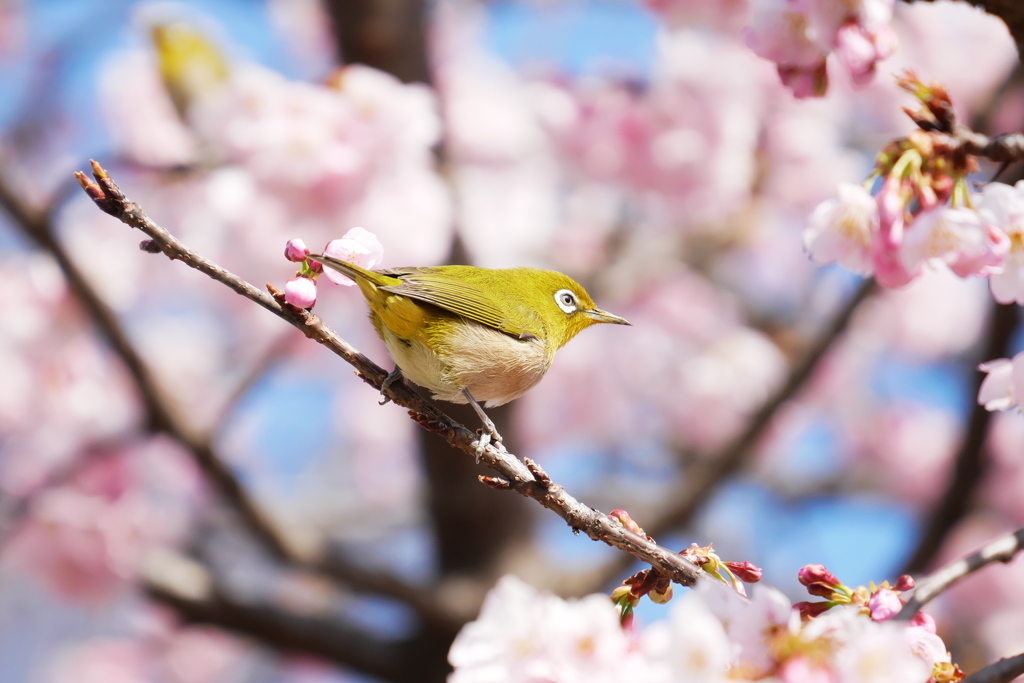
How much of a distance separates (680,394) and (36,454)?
4.31 m

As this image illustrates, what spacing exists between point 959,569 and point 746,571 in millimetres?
381

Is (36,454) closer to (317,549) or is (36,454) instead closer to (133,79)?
(317,549)

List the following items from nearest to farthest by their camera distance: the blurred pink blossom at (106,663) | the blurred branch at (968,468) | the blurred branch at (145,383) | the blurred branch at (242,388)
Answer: the blurred branch at (145,383), the blurred branch at (968,468), the blurred branch at (242,388), the blurred pink blossom at (106,663)

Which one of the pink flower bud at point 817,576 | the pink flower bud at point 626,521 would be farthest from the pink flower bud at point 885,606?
the pink flower bud at point 626,521

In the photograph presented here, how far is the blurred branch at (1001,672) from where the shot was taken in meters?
1.13

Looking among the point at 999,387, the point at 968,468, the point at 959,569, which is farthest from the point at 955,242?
the point at 968,468

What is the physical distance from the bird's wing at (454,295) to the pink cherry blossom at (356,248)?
31 cm

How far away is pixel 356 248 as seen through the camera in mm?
1669

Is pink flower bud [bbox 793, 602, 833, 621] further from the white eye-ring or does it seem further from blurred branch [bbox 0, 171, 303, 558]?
blurred branch [bbox 0, 171, 303, 558]

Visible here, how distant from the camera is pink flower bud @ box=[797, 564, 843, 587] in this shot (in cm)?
142

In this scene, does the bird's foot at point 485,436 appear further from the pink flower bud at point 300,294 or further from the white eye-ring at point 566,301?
the white eye-ring at point 566,301

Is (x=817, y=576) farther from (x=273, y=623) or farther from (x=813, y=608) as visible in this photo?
(x=273, y=623)

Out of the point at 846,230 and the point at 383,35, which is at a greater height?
the point at 383,35

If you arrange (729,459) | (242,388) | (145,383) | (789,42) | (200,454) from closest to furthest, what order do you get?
(789,42)
(145,383)
(200,454)
(729,459)
(242,388)
